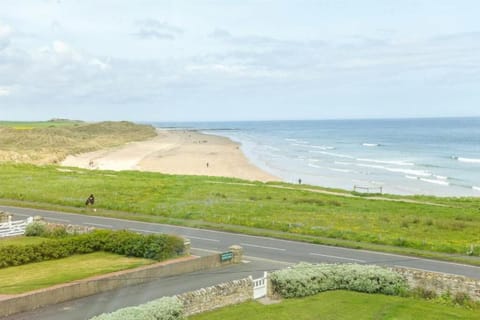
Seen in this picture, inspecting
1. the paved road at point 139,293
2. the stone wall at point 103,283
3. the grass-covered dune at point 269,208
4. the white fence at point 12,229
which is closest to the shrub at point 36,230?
the white fence at point 12,229

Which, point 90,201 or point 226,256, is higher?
point 90,201

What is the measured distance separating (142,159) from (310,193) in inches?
2080

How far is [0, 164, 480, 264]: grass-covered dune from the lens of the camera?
32188 millimetres

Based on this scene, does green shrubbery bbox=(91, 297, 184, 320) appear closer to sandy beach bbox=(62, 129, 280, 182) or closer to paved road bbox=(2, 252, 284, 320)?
paved road bbox=(2, 252, 284, 320)

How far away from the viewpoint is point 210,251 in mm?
27359

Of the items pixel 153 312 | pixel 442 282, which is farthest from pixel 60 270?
pixel 442 282

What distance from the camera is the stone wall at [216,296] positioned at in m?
17.5

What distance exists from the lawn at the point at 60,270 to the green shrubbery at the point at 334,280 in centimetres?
633

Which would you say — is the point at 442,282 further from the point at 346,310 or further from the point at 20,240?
the point at 20,240

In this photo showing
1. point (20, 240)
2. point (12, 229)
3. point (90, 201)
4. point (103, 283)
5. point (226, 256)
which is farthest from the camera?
point (90, 201)

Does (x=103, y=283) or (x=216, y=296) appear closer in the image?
(x=216, y=296)

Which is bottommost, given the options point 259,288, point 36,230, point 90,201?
point 259,288

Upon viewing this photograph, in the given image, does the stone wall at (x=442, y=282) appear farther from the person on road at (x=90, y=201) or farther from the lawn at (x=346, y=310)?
the person on road at (x=90, y=201)

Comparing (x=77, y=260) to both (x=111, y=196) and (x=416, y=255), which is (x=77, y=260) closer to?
(x=416, y=255)
